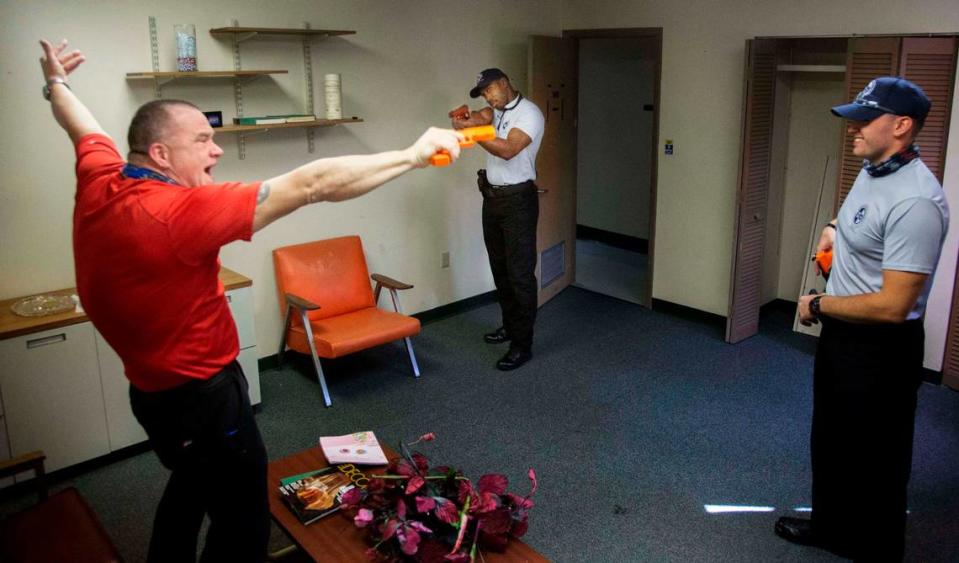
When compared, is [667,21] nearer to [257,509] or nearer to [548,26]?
[548,26]

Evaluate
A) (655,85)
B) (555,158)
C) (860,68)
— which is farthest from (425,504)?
(655,85)

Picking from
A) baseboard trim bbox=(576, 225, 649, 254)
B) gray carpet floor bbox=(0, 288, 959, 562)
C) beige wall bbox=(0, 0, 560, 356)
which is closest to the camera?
gray carpet floor bbox=(0, 288, 959, 562)

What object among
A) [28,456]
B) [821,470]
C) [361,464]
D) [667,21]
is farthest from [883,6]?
[28,456]

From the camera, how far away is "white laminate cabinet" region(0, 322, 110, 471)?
123 inches

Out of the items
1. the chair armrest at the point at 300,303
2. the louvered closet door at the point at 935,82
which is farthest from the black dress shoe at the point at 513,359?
the louvered closet door at the point at 935,82

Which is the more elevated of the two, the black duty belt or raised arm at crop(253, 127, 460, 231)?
raised arm at crop(253, 127, 460, 231)

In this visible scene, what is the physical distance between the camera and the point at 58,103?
6.92 ft

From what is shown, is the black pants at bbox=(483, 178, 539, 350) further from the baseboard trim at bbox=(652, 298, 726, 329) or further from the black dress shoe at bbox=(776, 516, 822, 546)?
the black dress shoe at bbox=(776, 516, 822, 546)

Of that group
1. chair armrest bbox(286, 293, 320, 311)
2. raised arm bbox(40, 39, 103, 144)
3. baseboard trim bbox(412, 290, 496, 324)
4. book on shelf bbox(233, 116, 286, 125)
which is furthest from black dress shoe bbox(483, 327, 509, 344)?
raised arm bbox(40, 39, 103, 144)

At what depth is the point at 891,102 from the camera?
7.43 feet

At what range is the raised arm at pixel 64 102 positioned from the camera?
2.07 meters

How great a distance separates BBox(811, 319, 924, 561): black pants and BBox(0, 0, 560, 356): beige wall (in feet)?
9.85

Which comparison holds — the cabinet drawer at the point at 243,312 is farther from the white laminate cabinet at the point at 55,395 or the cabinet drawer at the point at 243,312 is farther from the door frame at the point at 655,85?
the door frame at the point at 655,85

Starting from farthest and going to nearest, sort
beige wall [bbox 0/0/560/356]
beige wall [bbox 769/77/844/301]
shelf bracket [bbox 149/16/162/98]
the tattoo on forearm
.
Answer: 1. beige wall [bbox 769/77/844/301]
2. shelf bracket [bbox 149/16/162/98]
3. beige wall [bbox 0/0/560/356]
4. the tattoo on forearm
